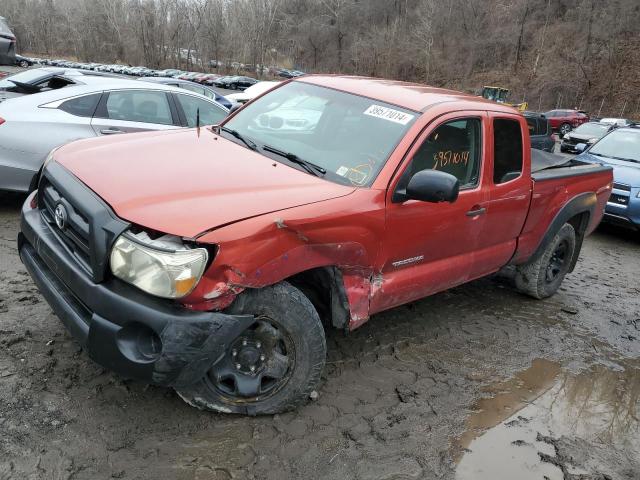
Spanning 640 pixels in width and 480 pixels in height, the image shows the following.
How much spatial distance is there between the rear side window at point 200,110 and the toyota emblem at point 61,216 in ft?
12.9

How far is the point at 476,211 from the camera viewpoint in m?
3.83

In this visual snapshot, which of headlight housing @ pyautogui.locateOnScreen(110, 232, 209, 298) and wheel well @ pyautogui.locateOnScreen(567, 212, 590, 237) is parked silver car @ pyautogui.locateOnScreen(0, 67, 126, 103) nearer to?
headlight housing @ pyautogui.locateOnScreen(110, 232, 209, 298)

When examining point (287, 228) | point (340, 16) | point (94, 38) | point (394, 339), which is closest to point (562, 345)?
point (394, 339)

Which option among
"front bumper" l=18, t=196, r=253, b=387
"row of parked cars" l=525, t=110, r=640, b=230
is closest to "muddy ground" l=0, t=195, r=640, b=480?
"front bumper" l=18, t=196, r=253, b=387

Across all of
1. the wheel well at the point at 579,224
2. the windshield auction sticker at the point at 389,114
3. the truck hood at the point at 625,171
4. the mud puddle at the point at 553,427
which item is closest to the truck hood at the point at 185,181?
the windshield auction sticker at the point at 389,114

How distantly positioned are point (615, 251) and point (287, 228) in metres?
6.72

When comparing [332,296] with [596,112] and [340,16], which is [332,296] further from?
[340,16]

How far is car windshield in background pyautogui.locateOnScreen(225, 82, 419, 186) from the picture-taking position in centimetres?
329

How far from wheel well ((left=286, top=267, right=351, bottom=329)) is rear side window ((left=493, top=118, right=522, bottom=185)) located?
1.65 m

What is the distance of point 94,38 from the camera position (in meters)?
72.1

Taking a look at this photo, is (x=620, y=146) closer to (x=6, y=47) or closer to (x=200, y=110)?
(x=200, y=110)

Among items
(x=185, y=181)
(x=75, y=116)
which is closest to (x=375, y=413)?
(x=185, y=181)

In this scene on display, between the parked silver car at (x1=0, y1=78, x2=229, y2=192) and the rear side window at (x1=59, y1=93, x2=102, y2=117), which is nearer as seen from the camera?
the parked silver car at (x1=0, y1=78, x2=229, y2=192)

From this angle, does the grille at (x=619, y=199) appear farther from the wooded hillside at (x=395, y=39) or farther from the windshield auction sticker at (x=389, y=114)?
the wooded hillside at (x=395, y=39)
